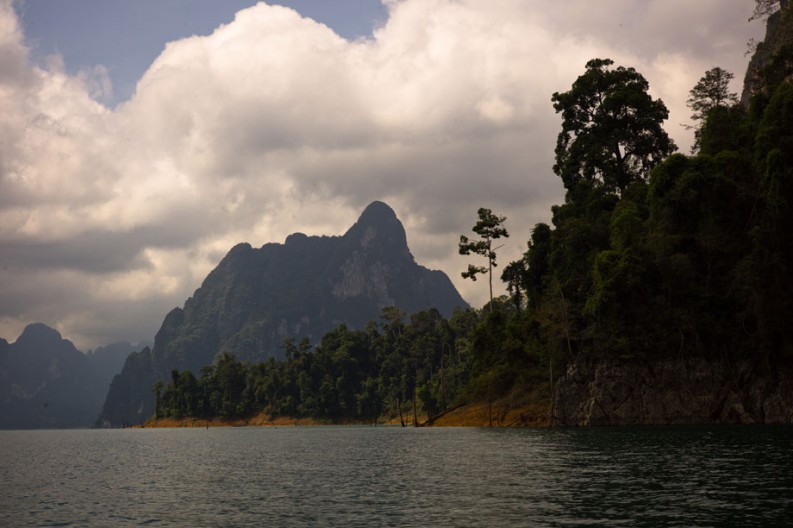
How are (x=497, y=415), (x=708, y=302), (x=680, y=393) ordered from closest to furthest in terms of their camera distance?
1. (x=680, y=393)
2. (x=708, y=302)
3. (x=497, y=415)

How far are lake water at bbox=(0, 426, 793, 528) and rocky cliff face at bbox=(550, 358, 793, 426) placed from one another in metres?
21.1

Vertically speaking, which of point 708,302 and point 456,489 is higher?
point 708,302

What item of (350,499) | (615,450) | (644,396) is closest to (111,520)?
(350,499)

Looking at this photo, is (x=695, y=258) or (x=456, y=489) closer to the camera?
(x=456, y=489)

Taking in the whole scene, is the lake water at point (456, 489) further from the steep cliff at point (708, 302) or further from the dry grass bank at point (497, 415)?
the dry grass bank at point (497, 415)

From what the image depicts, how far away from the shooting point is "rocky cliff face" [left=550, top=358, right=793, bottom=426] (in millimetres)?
73438

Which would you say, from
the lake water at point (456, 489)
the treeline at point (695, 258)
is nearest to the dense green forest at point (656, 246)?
the treeline at point (695, 258)

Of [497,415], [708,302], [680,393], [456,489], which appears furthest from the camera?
[497,415]

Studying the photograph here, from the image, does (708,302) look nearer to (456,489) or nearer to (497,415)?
(497,415)

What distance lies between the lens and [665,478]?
105ft

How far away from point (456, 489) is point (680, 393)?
5466 cm

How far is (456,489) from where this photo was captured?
1261 inches

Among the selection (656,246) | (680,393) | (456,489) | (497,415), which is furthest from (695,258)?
(456,489)

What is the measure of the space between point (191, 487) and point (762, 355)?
62374 mm
